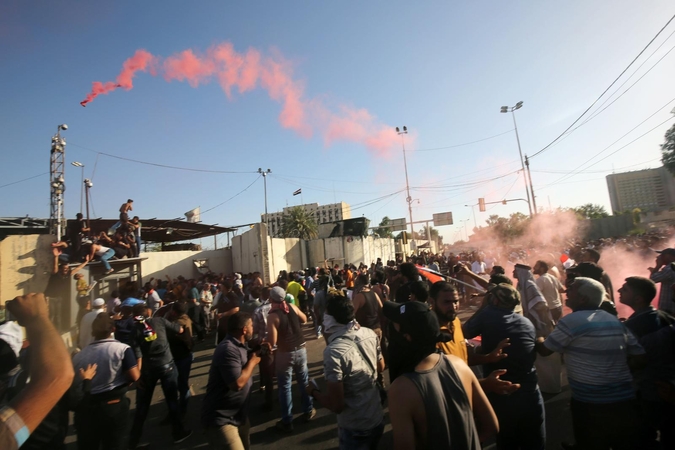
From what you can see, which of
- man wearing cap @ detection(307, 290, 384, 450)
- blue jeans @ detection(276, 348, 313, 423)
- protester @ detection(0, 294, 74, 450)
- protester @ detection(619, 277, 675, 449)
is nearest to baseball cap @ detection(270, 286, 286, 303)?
blue jeans @ detection(276, 348, 313, 423)

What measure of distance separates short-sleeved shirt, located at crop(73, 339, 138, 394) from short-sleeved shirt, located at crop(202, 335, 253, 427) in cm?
115

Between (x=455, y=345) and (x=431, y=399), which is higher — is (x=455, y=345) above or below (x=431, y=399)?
below

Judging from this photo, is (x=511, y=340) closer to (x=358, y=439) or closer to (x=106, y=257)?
(x=358, y=439)

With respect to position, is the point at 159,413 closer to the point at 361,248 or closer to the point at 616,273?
the point at 616,273

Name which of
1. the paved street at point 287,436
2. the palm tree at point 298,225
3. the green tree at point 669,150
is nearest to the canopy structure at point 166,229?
the paved street at point 287,436

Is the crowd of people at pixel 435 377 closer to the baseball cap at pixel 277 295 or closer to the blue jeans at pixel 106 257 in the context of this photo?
the baseball cap at pixel 277 295

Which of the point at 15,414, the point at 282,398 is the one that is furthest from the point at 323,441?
the point at 15,414

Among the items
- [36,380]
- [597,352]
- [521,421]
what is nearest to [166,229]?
[36,380]

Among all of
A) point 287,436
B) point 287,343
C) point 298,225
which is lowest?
point 287,436

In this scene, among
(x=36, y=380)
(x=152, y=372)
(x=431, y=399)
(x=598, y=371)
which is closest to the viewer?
(x=36, y=380)

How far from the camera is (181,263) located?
22750 millimetres

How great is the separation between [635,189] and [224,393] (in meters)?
135

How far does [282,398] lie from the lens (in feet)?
14.5

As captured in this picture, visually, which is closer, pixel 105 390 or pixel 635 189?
pixel 105 390
